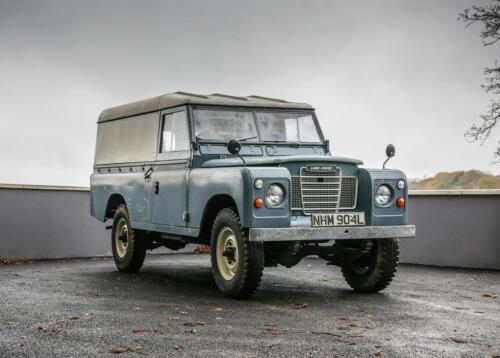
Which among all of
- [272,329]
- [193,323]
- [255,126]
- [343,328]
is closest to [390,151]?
[255,126]

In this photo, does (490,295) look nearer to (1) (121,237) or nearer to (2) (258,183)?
(2) (258,183)

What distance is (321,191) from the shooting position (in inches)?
376

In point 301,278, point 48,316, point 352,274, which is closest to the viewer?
point 48,316

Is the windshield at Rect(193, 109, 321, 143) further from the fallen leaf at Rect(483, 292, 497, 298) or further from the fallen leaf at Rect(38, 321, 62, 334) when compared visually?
the fallen leaf at Rect(38, 321, 62, 334)

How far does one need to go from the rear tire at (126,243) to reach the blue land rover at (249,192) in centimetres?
2

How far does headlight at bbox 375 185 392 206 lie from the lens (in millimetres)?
9805

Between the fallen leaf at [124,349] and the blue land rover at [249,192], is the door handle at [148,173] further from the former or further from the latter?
the fallen leaf at [124,349]

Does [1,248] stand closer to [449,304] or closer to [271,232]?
[271,232]

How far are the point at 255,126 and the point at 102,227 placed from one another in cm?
707

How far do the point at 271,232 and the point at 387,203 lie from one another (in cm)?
184

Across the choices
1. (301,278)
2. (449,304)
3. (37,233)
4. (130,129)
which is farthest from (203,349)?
(37,233)

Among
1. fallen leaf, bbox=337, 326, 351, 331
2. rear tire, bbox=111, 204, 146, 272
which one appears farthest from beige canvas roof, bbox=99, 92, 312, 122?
fallen leaf, bbox=337, 326, 351, 331

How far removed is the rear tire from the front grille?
3.82 metres

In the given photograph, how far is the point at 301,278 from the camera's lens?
12.1 meters
